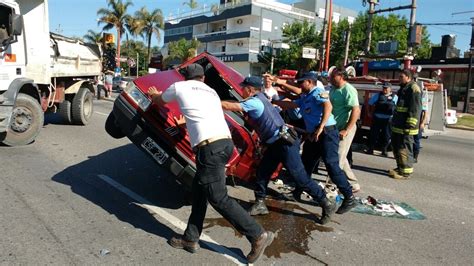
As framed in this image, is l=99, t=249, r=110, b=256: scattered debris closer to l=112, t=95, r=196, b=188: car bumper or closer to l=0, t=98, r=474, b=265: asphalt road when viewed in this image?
l=0, t=98, r=474, b=265: asphalt road

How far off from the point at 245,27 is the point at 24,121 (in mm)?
47761

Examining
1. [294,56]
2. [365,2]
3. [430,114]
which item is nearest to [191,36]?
[294,56]

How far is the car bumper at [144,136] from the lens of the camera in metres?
4.45

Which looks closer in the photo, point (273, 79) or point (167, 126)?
point (167, 126)

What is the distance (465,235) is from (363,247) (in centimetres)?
134

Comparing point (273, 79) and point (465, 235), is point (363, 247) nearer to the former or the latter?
point (465, 235)

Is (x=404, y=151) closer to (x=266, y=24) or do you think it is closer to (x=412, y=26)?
(x=412, y=26)

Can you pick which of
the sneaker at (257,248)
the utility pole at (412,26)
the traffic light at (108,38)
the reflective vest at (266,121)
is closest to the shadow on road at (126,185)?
the sneaker at (257,248)

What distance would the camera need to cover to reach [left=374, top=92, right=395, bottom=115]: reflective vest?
9.04 m

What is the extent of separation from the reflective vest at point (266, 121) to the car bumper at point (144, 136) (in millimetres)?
783

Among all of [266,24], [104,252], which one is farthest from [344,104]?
[266,24]

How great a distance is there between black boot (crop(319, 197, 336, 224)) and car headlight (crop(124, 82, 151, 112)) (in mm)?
2169

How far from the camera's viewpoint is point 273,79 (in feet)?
23.1

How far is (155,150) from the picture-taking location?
4.64 metres
